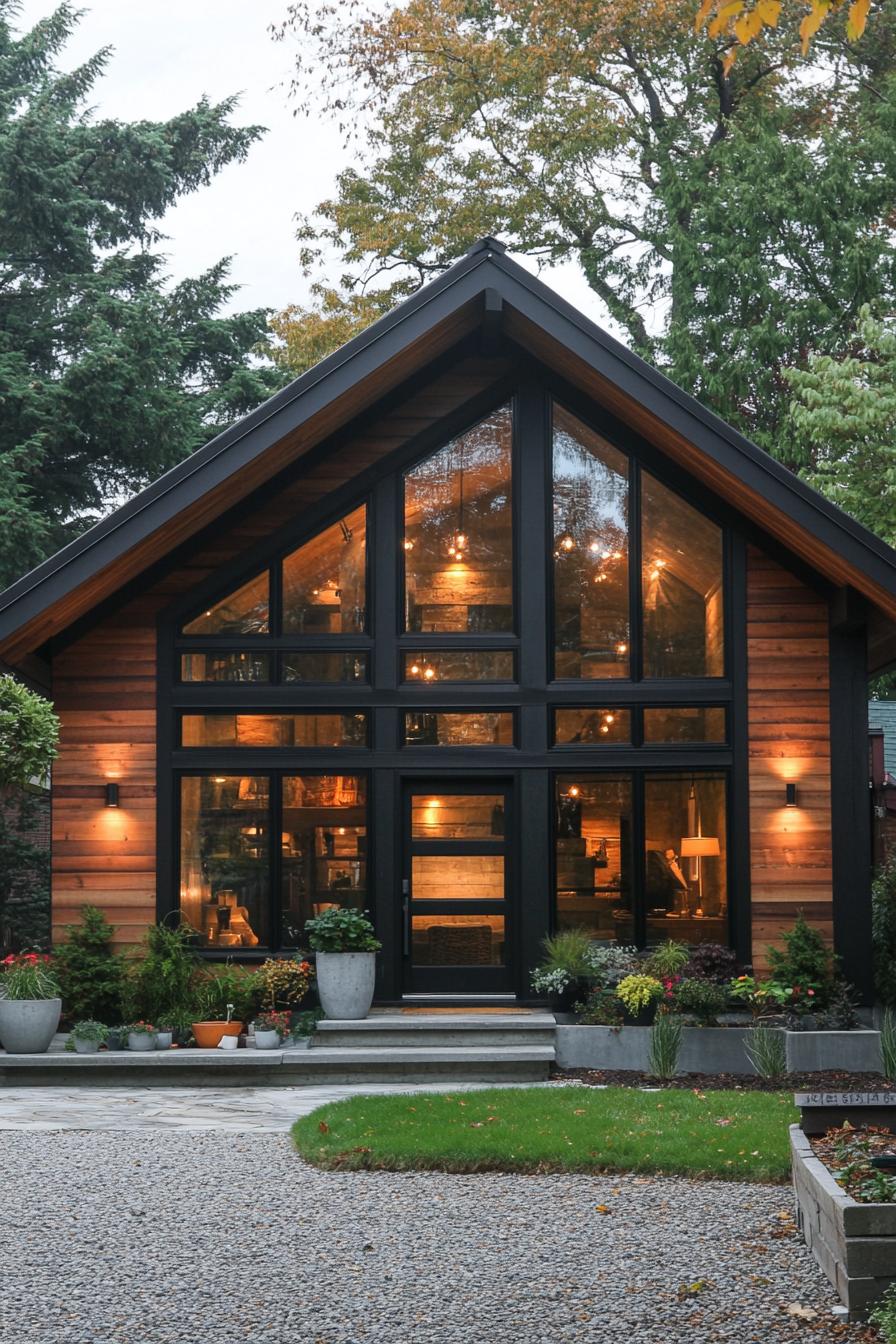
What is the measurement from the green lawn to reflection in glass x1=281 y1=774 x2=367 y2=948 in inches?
118

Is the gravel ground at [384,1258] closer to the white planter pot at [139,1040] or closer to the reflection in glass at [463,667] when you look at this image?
the white planter pot at [139,1040]

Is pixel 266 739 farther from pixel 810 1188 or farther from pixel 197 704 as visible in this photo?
pixel 810 1188

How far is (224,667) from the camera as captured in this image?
12883mm

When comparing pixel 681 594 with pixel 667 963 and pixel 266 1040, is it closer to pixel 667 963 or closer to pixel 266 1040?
pixel 667 963

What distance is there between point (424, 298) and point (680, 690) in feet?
12.7

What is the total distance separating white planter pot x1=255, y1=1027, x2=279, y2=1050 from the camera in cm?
1143

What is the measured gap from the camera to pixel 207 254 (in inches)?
3403

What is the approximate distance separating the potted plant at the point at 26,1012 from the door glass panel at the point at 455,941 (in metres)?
3.03

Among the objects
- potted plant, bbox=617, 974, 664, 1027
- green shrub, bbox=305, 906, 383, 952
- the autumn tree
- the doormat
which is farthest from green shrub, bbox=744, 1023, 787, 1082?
the autumn tree

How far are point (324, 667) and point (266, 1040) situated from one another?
3201mm

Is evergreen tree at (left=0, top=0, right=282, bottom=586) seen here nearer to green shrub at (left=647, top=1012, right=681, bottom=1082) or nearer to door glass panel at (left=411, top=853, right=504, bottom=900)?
door glass panel at (left=411, top=853, right=504, bottom=900)

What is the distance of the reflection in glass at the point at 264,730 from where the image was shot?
12.8 m

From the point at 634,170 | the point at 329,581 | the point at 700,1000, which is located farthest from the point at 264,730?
the point at 634,170

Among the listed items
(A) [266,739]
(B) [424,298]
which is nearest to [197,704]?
(A) [266,739]
